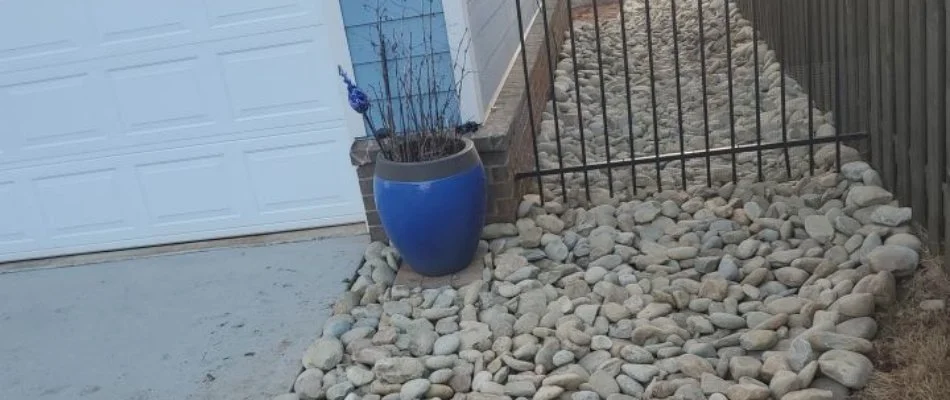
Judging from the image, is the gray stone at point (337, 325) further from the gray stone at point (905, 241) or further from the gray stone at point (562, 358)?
the gray stone at point (905, 241)

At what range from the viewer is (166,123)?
441 centimetres

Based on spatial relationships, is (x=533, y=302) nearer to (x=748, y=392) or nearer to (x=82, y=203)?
(x=748, y=392)

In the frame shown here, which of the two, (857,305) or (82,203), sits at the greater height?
(82,203)

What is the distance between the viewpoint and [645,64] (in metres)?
6.93

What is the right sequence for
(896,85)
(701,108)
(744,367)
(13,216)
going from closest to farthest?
(744,367) → (896,85) → (13,216) → (701,108)

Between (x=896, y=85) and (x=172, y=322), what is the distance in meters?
2.89

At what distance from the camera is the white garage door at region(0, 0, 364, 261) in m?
4.23

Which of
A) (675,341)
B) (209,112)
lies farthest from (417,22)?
(675,341)

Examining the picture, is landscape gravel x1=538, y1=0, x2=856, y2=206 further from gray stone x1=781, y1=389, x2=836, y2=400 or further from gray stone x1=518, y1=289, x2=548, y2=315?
gray stone x1=781, y1=389, x2=836, y2=400

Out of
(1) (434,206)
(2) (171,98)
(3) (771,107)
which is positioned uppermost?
(2) (171,98)

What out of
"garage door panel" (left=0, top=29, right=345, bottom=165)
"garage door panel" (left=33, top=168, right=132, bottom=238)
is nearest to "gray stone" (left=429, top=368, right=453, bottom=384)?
"garage door panel" (left=0, top=29, right=345, bottom=165)

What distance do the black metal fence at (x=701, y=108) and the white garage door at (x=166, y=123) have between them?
39.2 inches

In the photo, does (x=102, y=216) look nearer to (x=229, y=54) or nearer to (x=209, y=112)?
(x=209, y=112)

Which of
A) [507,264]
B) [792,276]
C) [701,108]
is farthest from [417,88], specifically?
[701,108]
